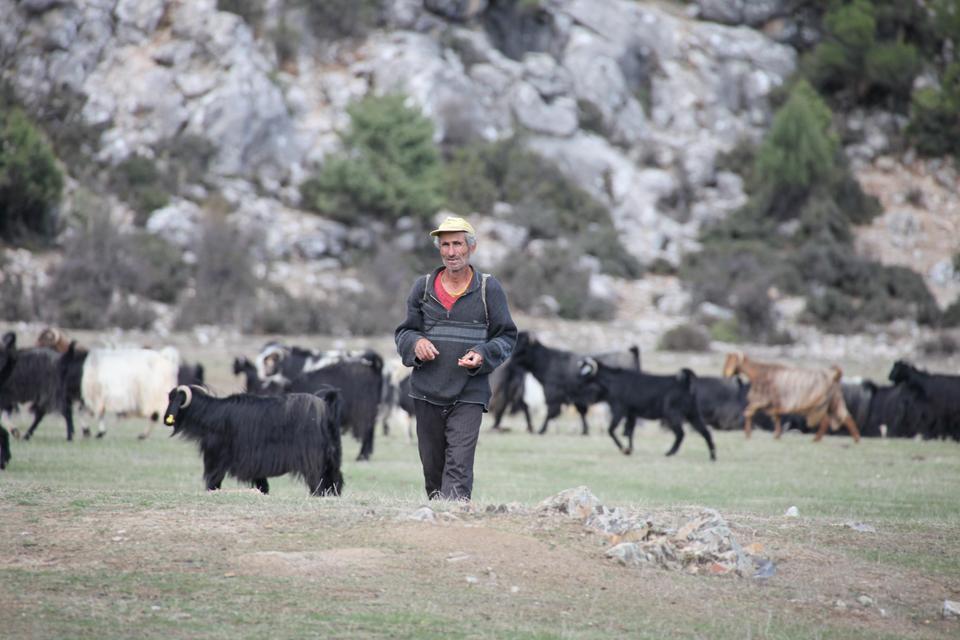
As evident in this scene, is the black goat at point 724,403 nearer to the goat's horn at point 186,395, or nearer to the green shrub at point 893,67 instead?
the goat's horn at point 186,395

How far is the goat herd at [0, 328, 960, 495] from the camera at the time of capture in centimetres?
1072

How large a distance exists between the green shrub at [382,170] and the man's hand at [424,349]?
4324 cm

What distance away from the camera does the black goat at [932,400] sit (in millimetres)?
20672

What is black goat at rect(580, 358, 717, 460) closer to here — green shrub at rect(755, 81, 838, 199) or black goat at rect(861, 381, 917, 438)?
black goat at rect(861, 381, 917, 438)

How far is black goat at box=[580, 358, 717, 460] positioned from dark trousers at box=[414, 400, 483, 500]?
9800mm

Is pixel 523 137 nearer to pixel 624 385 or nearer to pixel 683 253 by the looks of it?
pixel 683 253

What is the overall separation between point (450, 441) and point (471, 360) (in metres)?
0.73

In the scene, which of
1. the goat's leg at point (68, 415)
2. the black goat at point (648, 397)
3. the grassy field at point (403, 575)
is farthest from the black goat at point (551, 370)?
the grassy field at point (403, 575)

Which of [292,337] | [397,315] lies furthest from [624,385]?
[397,315]

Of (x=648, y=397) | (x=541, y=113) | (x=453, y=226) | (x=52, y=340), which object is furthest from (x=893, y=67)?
(x=453, y=226)

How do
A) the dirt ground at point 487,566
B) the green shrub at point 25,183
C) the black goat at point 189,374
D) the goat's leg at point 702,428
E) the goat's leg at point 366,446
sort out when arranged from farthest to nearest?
the green shrub at point 25,183, the black goat at point 189,374, the goat's leg at point 702,428, the goat's leg at point 366,446, the dirt ground at point 487,566

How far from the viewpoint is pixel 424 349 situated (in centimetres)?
802

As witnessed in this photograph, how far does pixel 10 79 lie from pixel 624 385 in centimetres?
3812

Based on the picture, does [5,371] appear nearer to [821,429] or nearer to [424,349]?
[424,349]
